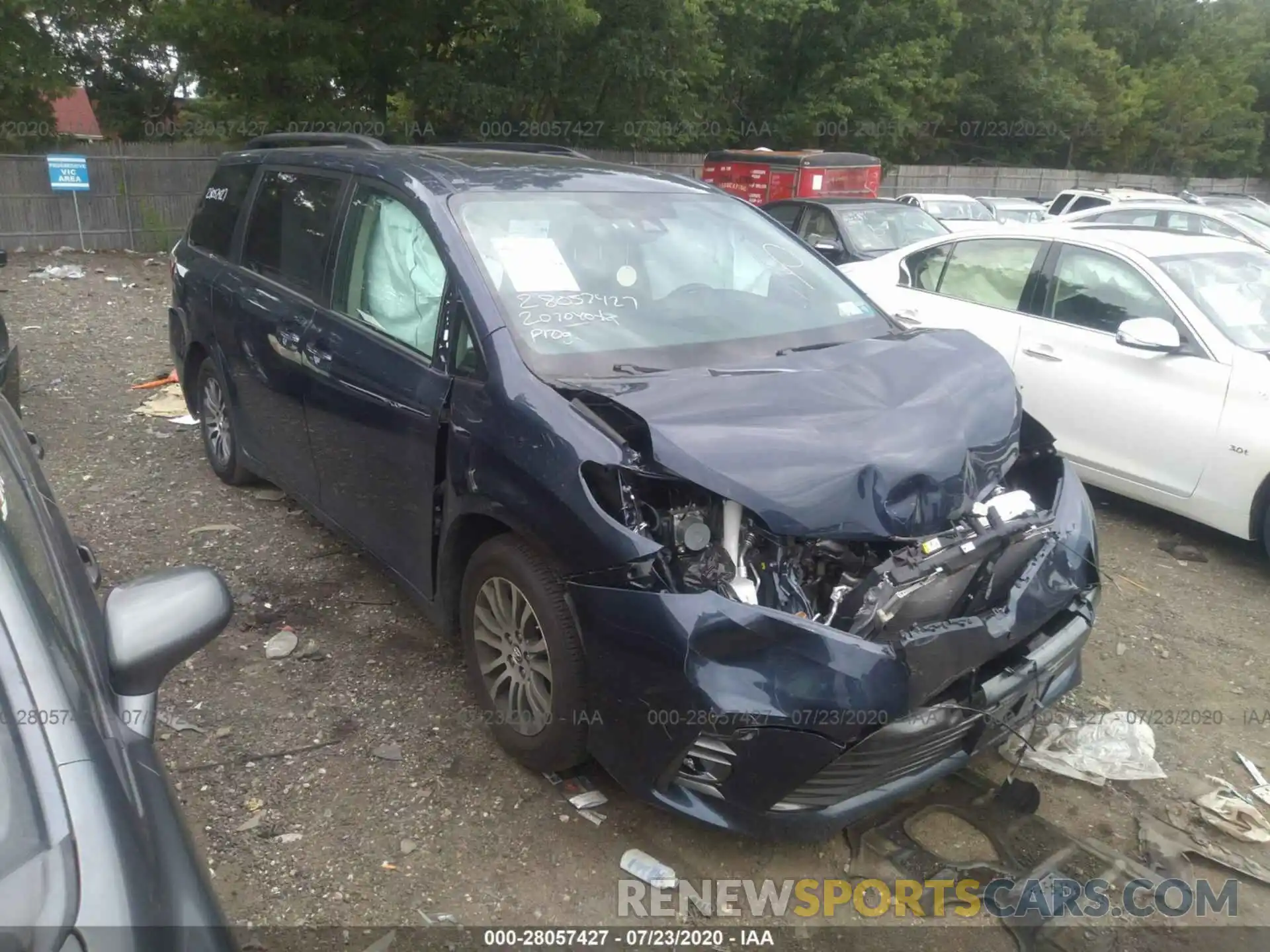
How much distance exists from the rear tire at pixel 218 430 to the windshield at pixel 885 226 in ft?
23.0

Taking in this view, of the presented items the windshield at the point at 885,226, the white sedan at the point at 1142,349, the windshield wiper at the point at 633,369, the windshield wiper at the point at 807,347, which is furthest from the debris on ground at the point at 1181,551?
the windshield at the point at 885,226

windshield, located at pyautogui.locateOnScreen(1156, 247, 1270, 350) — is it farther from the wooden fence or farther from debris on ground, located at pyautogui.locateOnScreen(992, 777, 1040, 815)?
the wooden fence

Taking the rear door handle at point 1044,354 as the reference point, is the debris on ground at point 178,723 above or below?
below

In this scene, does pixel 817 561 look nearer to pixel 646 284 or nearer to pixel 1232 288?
pixel 646 284

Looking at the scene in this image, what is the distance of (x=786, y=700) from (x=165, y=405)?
6.26 m

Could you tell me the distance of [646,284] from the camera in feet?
11.8

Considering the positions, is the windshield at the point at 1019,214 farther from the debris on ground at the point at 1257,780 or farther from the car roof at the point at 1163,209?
the debris on ground at the point at 1257,780

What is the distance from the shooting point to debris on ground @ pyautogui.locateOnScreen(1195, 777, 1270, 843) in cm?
311

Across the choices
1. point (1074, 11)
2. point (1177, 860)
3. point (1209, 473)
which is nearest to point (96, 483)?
point (1177, 860)

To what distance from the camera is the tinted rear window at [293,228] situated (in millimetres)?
4082

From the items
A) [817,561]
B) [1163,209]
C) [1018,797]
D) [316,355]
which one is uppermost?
[1163,209]

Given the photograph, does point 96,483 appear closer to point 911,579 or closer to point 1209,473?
point 911,579

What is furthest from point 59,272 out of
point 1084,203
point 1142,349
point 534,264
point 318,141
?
point 1084,203

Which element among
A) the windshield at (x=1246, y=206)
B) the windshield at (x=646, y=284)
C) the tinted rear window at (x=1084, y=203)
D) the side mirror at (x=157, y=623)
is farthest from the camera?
the windshield at (x=1246, y=206)
